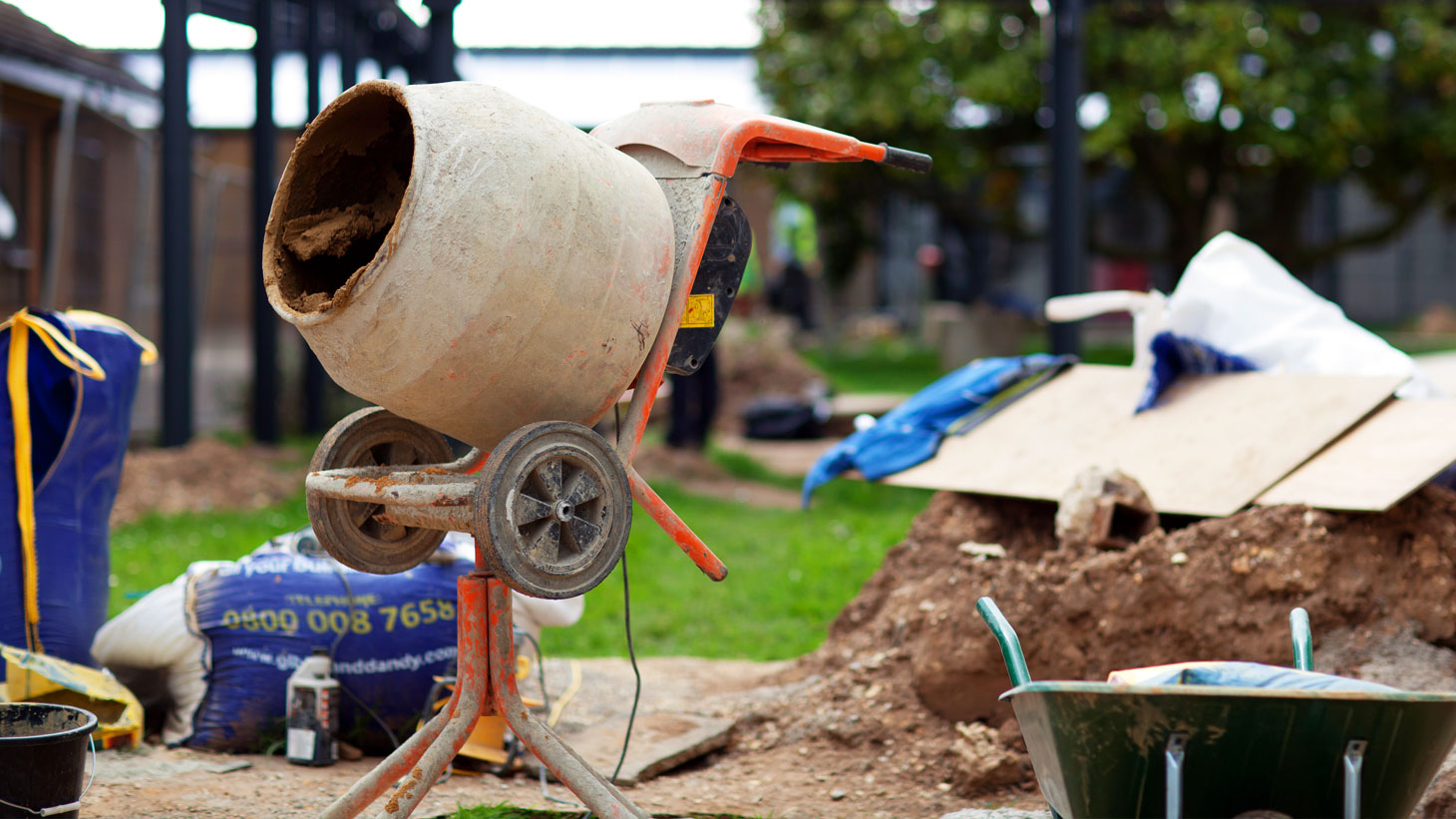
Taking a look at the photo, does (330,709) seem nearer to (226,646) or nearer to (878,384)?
(226,646)

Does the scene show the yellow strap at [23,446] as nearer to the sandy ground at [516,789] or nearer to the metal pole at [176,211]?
the sandy ground at [516,789]

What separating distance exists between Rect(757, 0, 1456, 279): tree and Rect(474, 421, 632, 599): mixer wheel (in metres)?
10.7

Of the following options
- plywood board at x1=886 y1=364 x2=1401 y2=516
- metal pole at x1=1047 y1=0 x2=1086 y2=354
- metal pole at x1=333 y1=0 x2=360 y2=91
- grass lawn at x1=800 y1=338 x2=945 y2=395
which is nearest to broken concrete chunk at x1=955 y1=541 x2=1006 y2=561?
plywood board at x1=886 y1=364 x2=1401 y2=516

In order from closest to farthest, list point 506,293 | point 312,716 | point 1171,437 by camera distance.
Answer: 1. point 506,293
2. point 312,716
3. point 1171,437

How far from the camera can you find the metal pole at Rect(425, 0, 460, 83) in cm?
789

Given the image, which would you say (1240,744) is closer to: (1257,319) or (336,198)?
(336,198)

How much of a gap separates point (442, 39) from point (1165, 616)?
586 cm

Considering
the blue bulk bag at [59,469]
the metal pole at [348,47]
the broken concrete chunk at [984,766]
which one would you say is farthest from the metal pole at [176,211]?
the broken concrete chunk at [984,766]

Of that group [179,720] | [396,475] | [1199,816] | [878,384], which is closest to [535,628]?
[179,720]

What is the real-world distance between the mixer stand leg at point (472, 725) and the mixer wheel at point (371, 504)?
286 mm

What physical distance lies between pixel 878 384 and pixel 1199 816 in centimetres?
1316

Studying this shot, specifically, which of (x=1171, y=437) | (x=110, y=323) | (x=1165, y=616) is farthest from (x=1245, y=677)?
(x=110, y=323)

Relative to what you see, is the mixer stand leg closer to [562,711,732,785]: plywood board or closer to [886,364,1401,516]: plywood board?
[562,711,732,785]: plywood board

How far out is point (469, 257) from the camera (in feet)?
8.25
